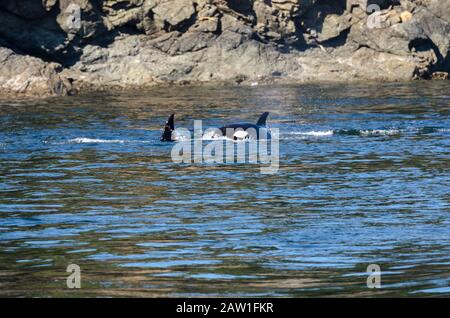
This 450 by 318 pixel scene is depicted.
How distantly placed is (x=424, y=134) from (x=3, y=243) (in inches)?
506

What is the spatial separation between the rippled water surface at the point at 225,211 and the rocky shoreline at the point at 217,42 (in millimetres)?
12142

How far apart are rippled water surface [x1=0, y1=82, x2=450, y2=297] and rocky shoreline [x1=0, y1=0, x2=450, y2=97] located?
12.1 meters

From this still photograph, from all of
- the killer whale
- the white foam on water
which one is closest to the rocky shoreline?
the killer whale

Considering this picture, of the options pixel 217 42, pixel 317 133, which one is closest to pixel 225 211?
pixel 317 133

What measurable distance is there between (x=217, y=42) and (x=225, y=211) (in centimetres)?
2718

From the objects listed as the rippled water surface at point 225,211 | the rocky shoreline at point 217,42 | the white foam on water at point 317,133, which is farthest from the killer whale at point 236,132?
the rocky shoreline at point 217,42

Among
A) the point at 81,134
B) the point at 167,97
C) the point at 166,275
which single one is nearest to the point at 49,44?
the point at 167,97

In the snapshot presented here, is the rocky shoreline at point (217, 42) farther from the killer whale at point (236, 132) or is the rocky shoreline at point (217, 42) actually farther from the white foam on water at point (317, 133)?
the white foam on water at point (317, 133)

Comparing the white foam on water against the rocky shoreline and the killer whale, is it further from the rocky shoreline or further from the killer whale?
the rocky shoreline

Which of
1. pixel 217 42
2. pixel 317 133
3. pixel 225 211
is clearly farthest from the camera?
pixel 217 42

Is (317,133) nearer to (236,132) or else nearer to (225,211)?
(236,132)

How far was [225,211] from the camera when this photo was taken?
42.3ft
